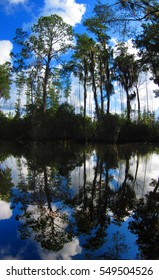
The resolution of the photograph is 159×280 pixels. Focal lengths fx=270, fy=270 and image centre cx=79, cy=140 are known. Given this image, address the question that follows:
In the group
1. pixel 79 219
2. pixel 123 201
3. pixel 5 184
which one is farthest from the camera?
pixel 5 184

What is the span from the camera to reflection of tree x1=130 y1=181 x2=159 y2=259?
2.52 metres

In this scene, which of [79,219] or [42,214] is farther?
[42,214]

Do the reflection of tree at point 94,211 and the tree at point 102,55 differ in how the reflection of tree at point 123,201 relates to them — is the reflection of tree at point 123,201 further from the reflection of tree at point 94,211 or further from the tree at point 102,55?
the tree at point 102,55

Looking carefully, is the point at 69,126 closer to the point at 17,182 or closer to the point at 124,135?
the point at 124,135

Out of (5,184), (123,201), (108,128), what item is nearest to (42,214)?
(123,201)

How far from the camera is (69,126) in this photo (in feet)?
77.6

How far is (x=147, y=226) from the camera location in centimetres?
311

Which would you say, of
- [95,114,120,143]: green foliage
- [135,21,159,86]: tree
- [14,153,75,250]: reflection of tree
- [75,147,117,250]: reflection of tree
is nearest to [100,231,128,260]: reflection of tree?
[75,147,117,250]: reflection of tree

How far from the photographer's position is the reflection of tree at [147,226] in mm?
2520

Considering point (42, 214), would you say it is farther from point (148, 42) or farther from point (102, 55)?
point (102, 55)

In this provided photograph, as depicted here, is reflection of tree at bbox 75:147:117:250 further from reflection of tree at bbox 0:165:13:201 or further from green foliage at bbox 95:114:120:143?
green foliage at bbox 95:114:120:143

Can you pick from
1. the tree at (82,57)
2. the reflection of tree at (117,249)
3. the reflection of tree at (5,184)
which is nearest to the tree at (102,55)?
the tree at (82,57)
